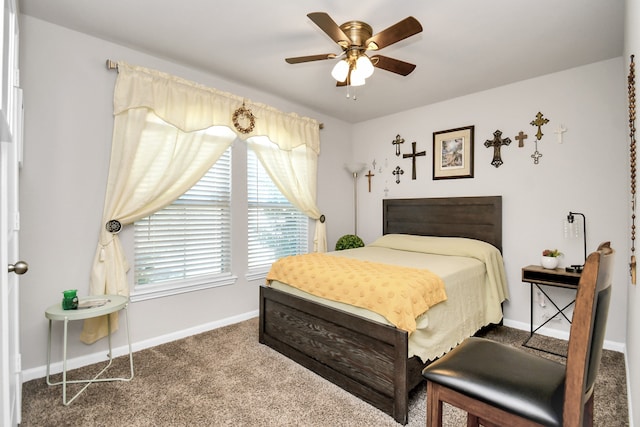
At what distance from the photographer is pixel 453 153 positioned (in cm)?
382

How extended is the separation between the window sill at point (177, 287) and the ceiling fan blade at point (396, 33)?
2.56 metres

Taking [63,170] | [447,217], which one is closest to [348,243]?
[447,217]

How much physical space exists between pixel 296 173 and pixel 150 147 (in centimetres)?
168

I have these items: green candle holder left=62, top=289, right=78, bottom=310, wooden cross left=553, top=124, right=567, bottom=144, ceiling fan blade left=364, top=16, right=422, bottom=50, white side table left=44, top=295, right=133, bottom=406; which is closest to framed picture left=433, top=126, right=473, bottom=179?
wooden cross left=553, top=124, right=567, bottom=144

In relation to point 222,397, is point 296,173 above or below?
above

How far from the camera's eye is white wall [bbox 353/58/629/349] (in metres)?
2.80

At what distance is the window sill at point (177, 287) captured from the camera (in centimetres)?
279

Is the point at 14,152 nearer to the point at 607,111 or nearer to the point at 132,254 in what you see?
the point at 132,254

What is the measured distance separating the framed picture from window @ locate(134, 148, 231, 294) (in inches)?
98.5

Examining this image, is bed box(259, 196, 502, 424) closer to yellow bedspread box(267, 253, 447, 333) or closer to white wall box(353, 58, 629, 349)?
yellow bedspread box(267, 253, 447, 333)

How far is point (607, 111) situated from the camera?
112 inches

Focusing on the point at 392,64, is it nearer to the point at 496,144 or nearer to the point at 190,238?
the point at 496,144

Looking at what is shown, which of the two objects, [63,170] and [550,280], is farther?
[550,280]

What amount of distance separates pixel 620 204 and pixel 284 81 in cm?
332
